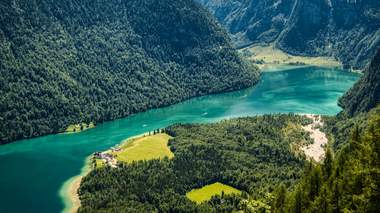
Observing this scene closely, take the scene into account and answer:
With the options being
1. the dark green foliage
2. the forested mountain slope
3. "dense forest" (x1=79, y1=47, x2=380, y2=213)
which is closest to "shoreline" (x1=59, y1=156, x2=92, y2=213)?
"dense forest" (x1=79, y1=47, x2=380, y2=213)

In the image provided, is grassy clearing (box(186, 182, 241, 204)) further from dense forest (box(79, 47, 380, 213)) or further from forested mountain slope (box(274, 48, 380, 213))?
forested mountain slope (box(274, 48, 380, 213))

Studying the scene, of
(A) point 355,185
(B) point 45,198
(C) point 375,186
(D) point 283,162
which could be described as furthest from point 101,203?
(C) point 375,186

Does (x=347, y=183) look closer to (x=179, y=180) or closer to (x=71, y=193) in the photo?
(x=179, y=180)

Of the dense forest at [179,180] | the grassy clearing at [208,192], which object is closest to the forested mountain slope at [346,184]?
the dense forest at [179,180]

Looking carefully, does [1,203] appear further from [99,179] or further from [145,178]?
[145,178]

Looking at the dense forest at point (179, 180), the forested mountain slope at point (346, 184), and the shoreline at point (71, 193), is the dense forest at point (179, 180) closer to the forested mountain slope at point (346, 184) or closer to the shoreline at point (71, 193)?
the shoreline at point (71, 193)

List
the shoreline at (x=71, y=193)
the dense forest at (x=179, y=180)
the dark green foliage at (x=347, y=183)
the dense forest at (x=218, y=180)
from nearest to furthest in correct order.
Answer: the dark green foliage at (x=347, y=183)
the dense forest at (x=218, y=180)
the dense forest at (x=179, y=180)
the shoreline at (x=71, y=193)

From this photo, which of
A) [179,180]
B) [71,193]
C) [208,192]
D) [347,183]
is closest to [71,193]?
[71,193]
